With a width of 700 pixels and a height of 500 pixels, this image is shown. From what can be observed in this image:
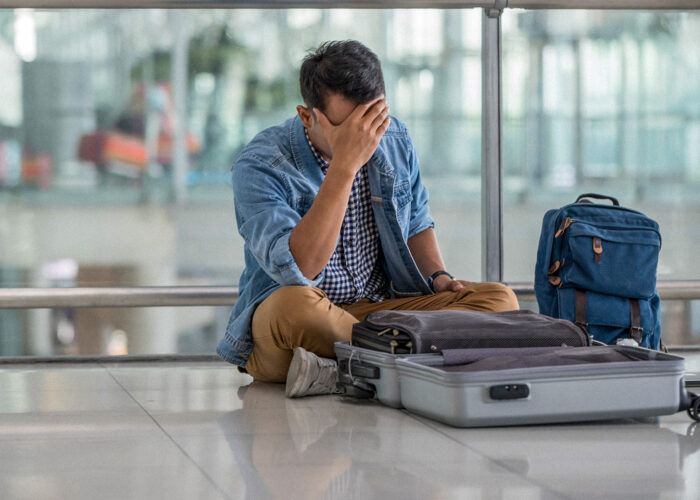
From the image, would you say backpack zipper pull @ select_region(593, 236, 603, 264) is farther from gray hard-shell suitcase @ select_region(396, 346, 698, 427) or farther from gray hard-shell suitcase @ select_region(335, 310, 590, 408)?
gray hard-shell suitcase @ select_region(396, 346, 698, 427)

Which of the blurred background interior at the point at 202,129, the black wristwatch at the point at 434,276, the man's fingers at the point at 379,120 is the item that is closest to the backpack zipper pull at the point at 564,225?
the black wristwatch at the point at 434,276

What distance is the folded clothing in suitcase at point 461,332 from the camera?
211 centimetres

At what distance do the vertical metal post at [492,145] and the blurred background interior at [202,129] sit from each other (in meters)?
0.28

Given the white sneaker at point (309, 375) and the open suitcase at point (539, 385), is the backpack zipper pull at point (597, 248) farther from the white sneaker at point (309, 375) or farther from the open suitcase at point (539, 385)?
the white sneaker at point (309, 375)

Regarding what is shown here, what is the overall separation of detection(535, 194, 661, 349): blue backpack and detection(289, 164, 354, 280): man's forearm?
2.04ft

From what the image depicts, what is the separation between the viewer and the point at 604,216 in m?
2.64

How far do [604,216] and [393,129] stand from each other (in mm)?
605

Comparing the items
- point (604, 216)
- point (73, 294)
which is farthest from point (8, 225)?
point (604, 216)

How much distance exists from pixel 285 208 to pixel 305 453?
87 cm

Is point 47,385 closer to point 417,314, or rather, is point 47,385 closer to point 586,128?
point 417,314

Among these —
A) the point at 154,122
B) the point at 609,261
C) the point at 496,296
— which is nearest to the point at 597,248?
the point at 609,261

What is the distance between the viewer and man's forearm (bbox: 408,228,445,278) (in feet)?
9.09

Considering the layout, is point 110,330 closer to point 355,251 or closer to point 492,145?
point 355,251

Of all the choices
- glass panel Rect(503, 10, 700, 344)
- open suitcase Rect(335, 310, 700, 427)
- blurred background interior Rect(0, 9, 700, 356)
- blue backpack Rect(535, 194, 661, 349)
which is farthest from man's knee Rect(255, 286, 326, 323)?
glass panel Rect(503, 10, 700, 344)
